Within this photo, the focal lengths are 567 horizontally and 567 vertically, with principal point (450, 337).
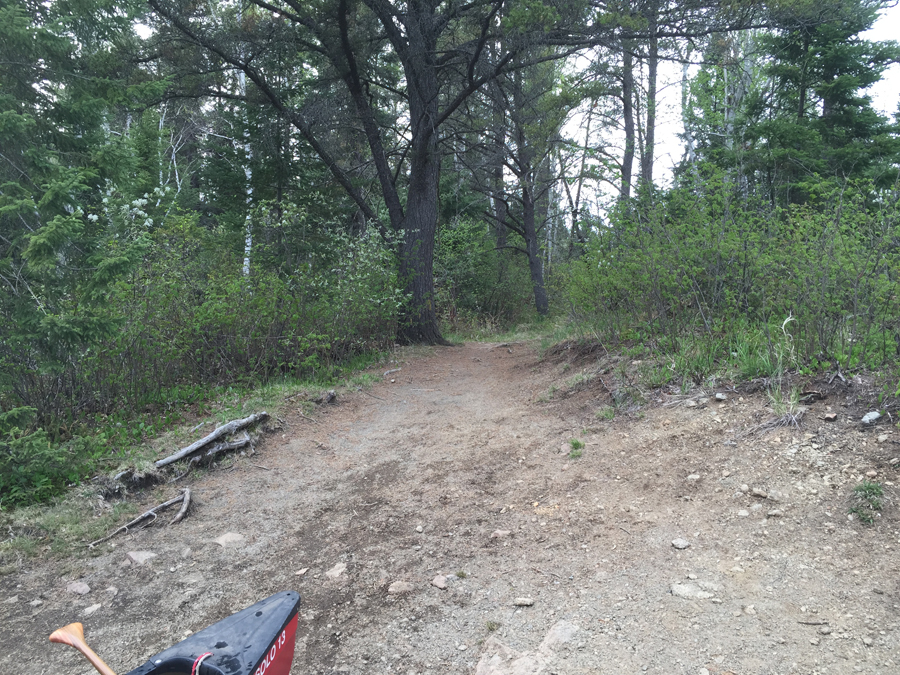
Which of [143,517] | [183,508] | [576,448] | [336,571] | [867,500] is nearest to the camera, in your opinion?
[867,500]

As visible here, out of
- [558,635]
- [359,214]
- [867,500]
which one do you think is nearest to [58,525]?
[558,635]

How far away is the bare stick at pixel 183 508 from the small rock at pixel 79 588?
2.61ft

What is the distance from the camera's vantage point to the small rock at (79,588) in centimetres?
344

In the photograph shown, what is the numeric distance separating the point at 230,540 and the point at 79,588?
0.91m

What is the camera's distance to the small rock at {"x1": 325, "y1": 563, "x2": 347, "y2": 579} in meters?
3.49

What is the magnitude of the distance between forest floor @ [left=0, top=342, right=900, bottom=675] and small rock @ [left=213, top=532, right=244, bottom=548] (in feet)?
0.15

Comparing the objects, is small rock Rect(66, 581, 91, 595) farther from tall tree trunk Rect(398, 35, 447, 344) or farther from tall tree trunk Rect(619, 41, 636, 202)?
tall tree trunk Rect(619, 41, 636, 202)

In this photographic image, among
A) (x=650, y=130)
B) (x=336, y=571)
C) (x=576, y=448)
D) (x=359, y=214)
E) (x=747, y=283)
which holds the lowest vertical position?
(x=336, y=571)

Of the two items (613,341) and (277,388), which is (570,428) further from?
(277,388)

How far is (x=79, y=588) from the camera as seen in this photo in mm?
3465

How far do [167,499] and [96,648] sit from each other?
178 cm

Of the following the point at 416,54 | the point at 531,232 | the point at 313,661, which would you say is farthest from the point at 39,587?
the point at 531,232

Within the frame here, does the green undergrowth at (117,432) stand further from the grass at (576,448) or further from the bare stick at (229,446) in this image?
the grass at (576,448)

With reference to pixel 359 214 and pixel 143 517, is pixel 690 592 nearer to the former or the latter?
pixel 143 517
